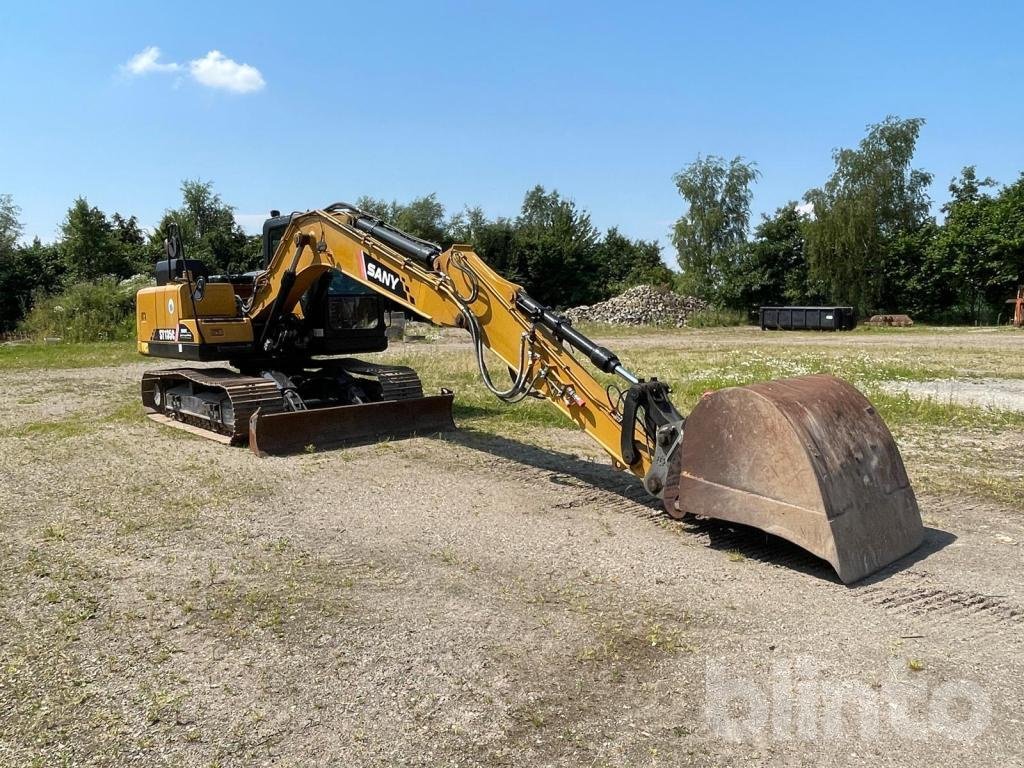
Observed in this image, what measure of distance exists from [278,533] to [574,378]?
250 cm

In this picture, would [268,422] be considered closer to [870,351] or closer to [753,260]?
[870,351]

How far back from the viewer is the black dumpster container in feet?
125

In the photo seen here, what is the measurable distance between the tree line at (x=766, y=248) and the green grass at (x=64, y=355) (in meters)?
6.67

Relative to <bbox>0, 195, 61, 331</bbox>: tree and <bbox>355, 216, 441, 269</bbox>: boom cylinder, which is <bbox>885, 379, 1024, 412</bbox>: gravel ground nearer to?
<bbox>355, 216, 441, 269</bbox>: boom cylinder

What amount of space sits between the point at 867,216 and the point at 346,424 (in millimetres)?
41052

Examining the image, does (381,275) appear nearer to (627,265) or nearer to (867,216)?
(867,216)

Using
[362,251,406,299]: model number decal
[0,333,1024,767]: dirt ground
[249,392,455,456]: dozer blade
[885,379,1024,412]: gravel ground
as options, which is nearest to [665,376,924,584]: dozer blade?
[0,333,1024,767]: dirt ground

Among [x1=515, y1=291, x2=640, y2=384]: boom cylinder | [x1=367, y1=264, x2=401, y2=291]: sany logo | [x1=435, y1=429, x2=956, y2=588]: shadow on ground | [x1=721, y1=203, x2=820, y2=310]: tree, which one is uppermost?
[x1=721, y1=203, x2=820, y2=310]: tree

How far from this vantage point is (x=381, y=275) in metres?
8.55

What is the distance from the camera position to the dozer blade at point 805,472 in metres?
4.93

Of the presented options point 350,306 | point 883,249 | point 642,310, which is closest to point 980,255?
point 883,249

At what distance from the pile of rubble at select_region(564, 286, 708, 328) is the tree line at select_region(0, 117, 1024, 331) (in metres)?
2.83

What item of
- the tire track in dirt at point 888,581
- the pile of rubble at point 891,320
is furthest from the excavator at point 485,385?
the pile of rubble at point 891,320

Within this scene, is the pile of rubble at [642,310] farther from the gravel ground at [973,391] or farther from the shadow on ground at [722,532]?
the shadow on ground at [722,532]
